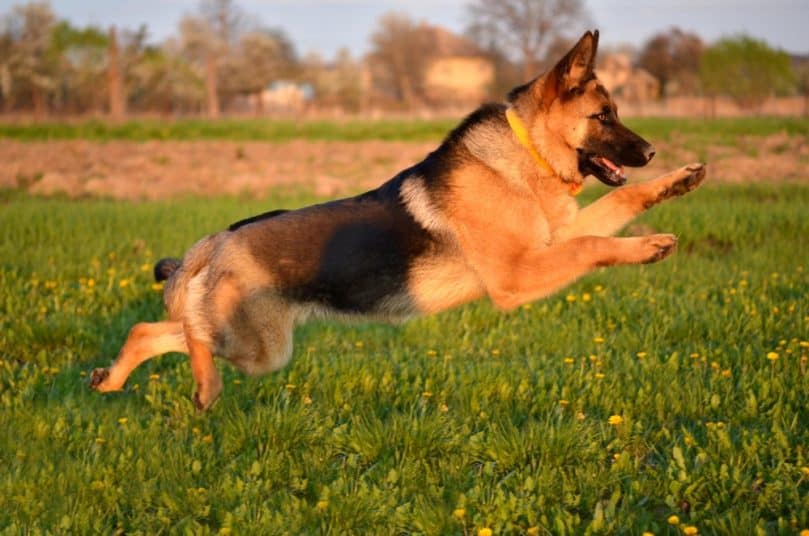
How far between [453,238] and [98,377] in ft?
8.33

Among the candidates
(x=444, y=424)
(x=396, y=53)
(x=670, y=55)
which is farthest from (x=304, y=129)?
(x=396, y=53)

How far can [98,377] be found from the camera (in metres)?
5.77

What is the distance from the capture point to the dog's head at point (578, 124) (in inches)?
213

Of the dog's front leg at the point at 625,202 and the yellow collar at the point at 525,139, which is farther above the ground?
the yellow collar at the point at 525,139

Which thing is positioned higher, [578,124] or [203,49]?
[203,49]

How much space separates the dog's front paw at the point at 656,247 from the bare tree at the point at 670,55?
2410 inches

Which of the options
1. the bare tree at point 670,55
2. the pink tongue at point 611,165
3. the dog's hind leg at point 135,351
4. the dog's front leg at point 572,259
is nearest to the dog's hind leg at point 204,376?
the dog's hind leg at point 135,351

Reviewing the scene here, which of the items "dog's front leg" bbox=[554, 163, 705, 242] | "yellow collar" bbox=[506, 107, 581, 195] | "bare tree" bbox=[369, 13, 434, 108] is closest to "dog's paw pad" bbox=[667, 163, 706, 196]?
"dog's front leg" bbox=[554, 163, 705, 242]

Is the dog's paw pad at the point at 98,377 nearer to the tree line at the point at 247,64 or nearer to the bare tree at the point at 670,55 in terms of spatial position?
the tree line at the point at 247,64

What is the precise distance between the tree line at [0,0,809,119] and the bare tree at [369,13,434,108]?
0.09 m

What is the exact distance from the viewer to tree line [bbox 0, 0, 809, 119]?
154 feet

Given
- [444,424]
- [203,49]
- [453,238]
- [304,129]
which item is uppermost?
[203,49]

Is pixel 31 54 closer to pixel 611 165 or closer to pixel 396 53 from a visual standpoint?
pixel 396 53

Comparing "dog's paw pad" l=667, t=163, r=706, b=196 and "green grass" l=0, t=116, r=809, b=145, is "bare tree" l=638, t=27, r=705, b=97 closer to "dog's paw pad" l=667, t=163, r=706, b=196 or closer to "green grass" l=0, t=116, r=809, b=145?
"green grass" l=0, t=116, r=809, b=145
